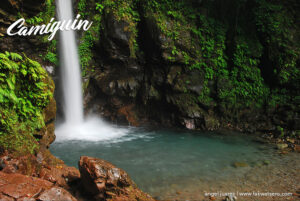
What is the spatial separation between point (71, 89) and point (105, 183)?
279 inches

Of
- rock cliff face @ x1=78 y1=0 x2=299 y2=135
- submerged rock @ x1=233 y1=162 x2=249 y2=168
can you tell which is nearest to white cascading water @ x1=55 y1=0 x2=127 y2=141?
rock cliff face @ x1=78 y1=0 x2=299 y2=135

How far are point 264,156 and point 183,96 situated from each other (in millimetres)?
4517

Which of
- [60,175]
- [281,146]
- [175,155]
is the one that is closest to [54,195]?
[60,175]

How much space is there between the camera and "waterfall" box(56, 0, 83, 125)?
9352mm

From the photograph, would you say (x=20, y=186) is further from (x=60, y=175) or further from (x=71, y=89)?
(x=71, y=89)

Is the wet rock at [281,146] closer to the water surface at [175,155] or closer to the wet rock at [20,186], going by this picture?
the water surface at [175,155]

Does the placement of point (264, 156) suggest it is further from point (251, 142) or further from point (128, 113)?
point (128, 113)

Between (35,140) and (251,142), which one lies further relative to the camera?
(251,142)

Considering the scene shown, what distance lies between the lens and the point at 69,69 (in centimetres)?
942

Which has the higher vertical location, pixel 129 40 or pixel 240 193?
pixel 129 40

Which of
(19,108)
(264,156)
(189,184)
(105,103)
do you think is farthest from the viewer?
(105,103)

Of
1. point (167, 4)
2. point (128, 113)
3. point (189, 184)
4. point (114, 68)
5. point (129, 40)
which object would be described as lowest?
point (189, 184)

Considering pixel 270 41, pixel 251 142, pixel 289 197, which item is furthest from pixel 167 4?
pixel 289 197

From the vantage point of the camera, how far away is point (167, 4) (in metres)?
10.3
